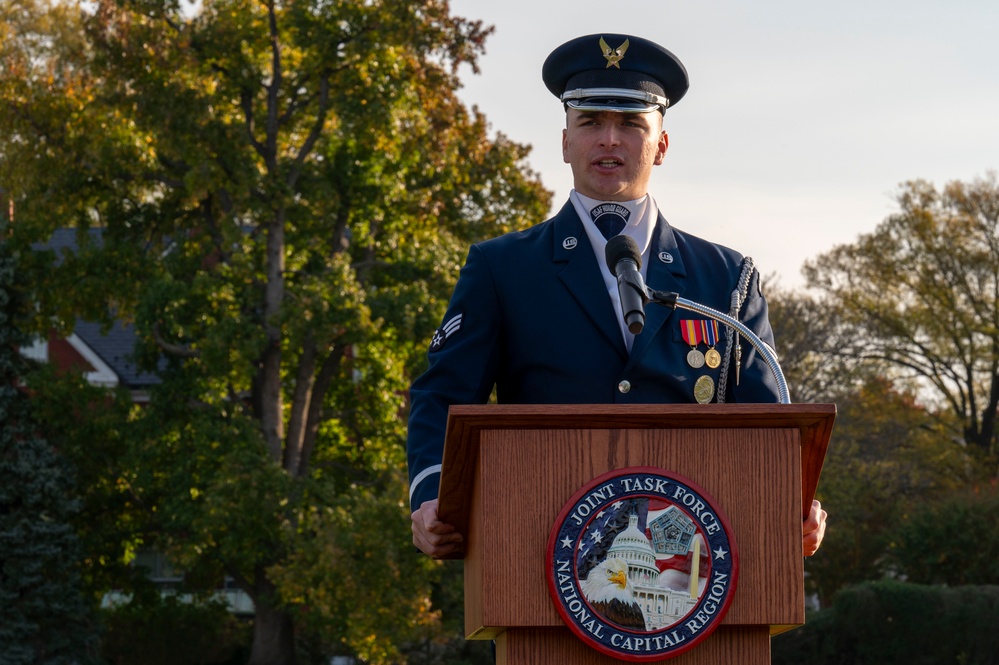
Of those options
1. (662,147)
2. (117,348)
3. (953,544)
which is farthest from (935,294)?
(662,147)

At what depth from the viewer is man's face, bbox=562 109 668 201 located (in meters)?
3.56

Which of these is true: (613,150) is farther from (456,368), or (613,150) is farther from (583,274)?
(456,368)

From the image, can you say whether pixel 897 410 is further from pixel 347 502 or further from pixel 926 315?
pixel 347 502

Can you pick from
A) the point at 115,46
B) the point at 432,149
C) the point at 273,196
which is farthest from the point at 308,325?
the point at 115,46

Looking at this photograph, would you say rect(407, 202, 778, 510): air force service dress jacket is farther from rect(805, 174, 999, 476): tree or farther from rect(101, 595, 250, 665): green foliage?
rect(805, 174, 999, 476): tree

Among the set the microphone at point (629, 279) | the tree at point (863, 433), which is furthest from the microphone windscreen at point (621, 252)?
the tree at point (863, 433)

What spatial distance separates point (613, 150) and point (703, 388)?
63 cm

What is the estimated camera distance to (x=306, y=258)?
1054 inches

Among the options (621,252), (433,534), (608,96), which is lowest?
(433,534)

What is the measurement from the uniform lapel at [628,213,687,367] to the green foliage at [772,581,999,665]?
60.1 feet

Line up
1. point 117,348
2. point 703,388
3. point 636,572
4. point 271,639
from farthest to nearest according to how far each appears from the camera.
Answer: point 117,348 → point 271,639 → point 703,388 → point 636,572

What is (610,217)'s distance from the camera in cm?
360

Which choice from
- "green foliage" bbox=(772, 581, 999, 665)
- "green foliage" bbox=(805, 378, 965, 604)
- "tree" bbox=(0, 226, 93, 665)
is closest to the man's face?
"green foliage" bbox=(772, 581, 999, 665)

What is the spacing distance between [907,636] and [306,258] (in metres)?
12.4
